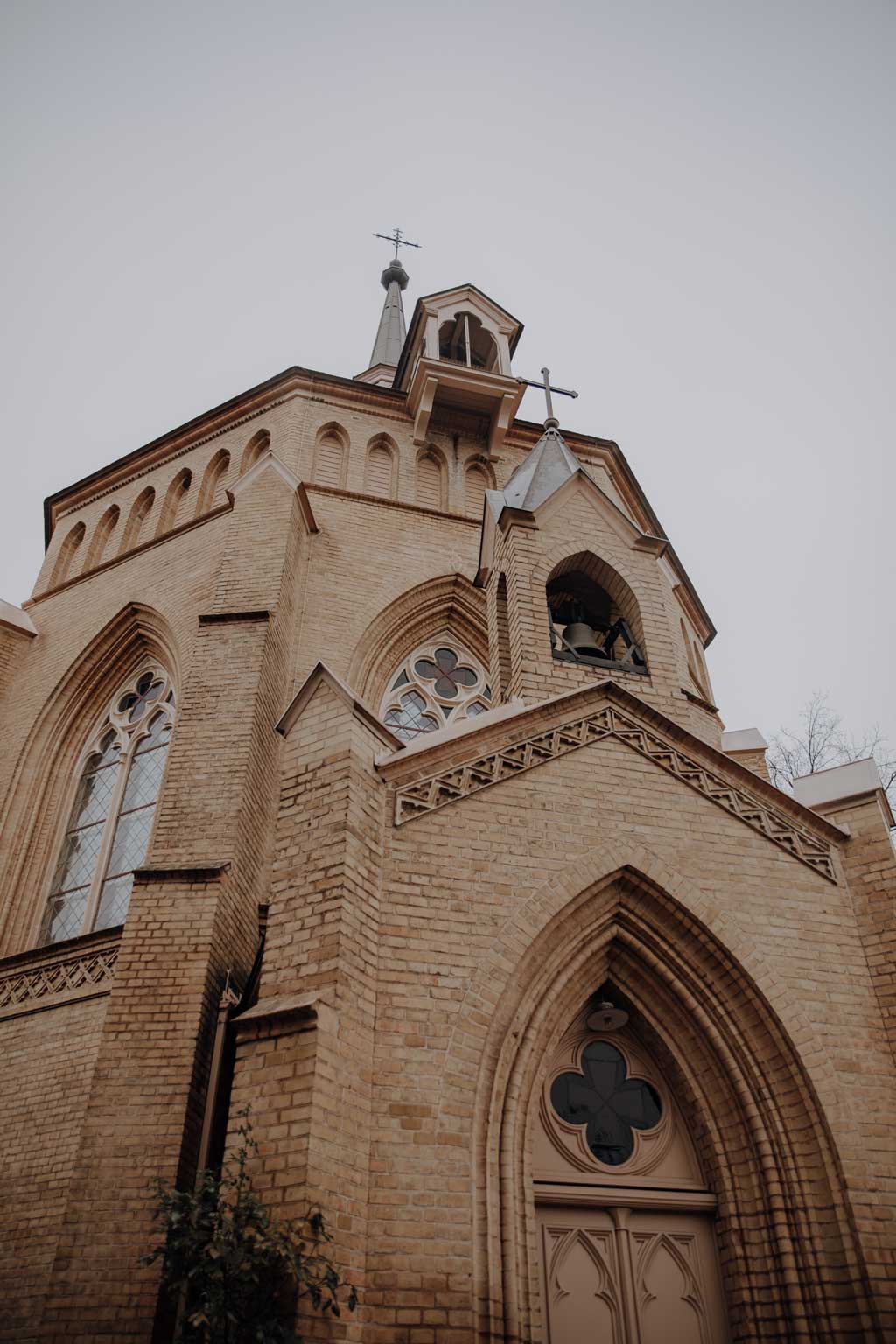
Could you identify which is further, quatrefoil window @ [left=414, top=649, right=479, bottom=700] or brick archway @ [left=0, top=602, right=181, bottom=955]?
quatrefoil window @ [left=414, top=649, right=479, bottom=700]

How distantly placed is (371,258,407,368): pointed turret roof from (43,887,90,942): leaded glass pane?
67.4ft

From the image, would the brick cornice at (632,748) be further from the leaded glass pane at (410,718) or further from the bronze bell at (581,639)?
the leaded glass pane at (410,718)

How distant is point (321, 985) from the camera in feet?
20.0

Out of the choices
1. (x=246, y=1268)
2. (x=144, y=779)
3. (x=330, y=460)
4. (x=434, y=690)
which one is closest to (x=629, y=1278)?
(x=246, y=1268)

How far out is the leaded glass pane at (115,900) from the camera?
11703 millimetres

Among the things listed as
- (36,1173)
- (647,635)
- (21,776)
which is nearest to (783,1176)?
(647,635)

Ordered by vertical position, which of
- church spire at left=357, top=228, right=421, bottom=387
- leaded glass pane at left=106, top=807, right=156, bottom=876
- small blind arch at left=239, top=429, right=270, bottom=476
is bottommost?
leaded glass pane at left=106, top=807, right=156, bottom=876

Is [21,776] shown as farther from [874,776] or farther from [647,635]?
[874,776]

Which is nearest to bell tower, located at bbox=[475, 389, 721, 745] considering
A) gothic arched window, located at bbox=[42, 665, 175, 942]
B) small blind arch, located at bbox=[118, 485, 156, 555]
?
gothic arched window, located at bbox=[42, 665, 175, 942]

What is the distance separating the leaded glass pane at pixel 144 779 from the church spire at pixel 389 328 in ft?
55.2

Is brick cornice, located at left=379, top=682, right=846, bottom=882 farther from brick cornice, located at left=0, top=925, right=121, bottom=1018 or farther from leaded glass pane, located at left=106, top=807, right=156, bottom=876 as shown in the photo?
leaded glass pane, located at left=106, top=807, right=156, bottom=876

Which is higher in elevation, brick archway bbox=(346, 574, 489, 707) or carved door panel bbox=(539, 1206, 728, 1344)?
brick archway bbox=(346, 574, 489, 707)

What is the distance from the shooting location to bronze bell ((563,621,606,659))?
10250mm

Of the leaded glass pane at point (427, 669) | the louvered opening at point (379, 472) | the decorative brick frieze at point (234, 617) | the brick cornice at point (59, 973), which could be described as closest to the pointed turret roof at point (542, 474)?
the decorative brick frieze at point (234, 617)
